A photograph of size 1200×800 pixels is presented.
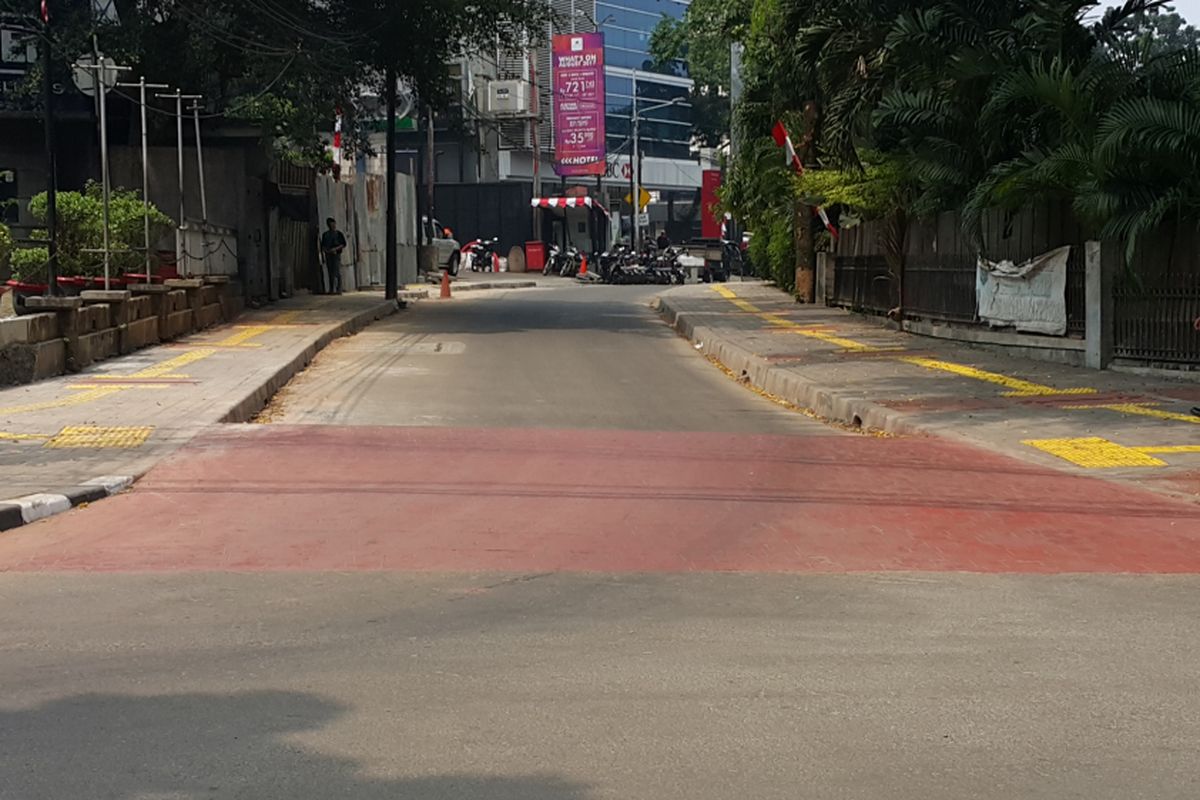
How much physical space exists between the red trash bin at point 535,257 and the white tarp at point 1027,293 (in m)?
42.4

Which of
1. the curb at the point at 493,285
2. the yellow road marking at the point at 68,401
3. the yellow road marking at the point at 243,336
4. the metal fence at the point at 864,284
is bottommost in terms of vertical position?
the yellow road marking at the point at 68,401

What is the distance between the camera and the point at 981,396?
1641 centimetres

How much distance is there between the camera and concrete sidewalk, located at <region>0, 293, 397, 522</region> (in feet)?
35.3

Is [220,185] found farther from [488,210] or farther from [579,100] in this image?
[488,210]

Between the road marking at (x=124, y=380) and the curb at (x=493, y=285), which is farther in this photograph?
the curb at (x=493, y=285)

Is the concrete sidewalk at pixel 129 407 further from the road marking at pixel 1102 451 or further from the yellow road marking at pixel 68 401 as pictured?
the road marking at pixel 1102 451

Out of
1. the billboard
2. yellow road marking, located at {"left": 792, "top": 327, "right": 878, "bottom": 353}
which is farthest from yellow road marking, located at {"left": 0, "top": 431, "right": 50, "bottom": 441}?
the billboard

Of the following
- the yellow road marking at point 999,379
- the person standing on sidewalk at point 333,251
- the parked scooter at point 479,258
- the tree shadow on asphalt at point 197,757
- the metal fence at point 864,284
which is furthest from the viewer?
the parked scooter at point 479,258

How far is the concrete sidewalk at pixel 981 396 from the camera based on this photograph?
41.6 ft

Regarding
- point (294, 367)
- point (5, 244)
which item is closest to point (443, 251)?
point (5, 244)

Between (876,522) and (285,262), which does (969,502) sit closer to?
(876,522)

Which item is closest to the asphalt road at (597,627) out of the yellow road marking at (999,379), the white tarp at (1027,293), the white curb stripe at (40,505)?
the white curb stripe at (40,505)

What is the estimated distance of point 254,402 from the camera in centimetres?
1580

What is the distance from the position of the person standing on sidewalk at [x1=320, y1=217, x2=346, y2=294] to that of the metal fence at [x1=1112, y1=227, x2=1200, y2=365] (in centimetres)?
2232
